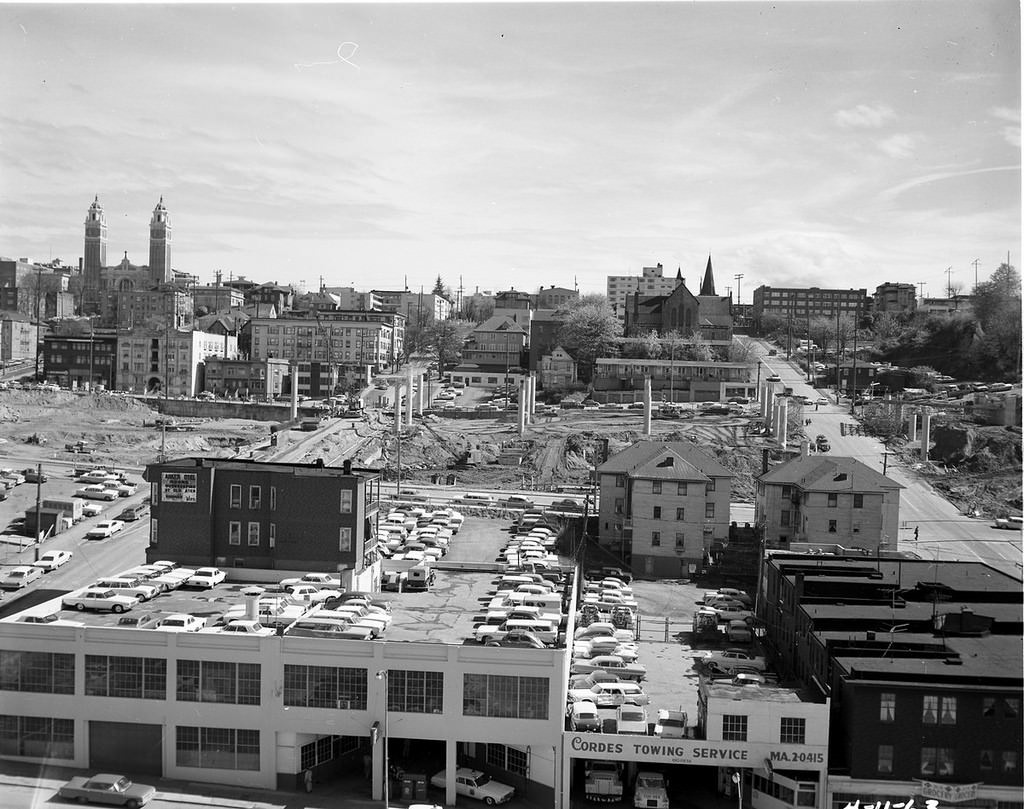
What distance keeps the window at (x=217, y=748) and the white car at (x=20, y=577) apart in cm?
461

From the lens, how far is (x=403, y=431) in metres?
18.5

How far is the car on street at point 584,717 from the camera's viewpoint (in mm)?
5016

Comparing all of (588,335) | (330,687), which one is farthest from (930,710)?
(588,335)

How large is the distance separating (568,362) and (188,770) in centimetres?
1942

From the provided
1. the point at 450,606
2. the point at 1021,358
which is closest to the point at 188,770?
the point at 450,606

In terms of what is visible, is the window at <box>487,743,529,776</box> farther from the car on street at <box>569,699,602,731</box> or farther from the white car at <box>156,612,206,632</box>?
the white car at <box>156,612,206,632</box>

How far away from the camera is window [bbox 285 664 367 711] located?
4918 mm

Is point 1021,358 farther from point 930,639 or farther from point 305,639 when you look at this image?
point 305,639

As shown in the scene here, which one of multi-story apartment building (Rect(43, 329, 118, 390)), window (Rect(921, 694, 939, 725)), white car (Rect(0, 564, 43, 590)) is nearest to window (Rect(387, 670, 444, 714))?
window (Rect(921, 694, 939, 725))

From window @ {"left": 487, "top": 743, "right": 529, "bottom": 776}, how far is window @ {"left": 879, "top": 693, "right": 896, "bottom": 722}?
1740 mm

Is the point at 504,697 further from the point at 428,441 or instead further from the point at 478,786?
the point at 428,441

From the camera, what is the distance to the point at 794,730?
477 centimetres

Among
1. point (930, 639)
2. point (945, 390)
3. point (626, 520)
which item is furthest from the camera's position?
point (945, 390)

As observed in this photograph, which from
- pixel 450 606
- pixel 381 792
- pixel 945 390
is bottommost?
pixel 381 792
